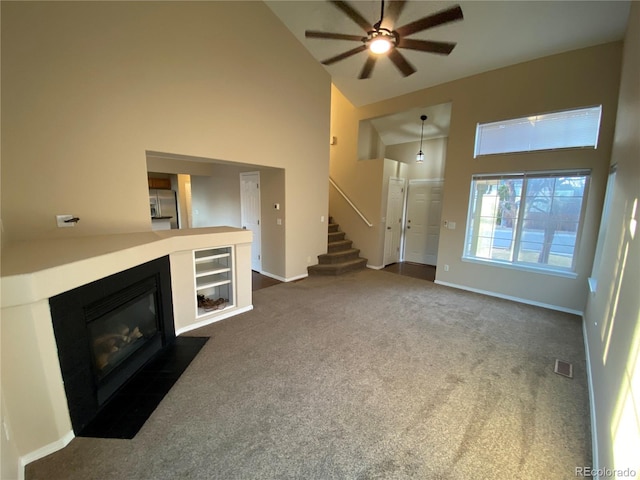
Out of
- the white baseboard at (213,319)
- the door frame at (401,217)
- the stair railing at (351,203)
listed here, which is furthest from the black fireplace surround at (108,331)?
the door frame at (401,217)

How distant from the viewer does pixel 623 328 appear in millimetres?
1416

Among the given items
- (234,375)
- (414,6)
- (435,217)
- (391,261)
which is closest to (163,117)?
(234,375)

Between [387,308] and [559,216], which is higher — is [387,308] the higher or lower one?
the lower one

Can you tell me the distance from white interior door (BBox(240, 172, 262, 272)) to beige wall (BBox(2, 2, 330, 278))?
1.15 m

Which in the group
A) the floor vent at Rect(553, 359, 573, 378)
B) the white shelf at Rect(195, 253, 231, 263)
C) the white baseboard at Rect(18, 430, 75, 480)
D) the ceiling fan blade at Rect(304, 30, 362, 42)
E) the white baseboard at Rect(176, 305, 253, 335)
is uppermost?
the ceiling fan blade at Rect(304, 30, 362, 42)

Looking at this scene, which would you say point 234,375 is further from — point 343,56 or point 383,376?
point 343,56

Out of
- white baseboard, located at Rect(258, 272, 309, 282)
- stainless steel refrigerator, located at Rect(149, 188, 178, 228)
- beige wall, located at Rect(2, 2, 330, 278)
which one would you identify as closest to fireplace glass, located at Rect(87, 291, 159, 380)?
beige wall, located at Rect(2, 2, 330, 278)

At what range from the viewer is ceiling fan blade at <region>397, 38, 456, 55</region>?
7.89 feet

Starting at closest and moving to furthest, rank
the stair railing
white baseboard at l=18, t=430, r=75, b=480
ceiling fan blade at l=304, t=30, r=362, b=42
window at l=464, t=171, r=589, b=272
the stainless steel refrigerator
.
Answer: white baseboard at l=18, t=430, r=75, b=480 → ceiling fan blade at l=304, t=30, r=362, b=42 → window at l=464, t=171, r=589, b=272 → the stair railing → the stainless steel refrigerator

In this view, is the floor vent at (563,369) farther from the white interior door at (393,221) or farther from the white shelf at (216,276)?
the white interior door at (393,221)

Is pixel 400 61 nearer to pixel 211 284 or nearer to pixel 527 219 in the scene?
pixel 527 219

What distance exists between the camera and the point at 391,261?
6.38m

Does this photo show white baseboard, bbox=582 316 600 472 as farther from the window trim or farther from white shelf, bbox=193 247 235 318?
white shelf, bbox=193 247 235 318

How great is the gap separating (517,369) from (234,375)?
2621 mm
